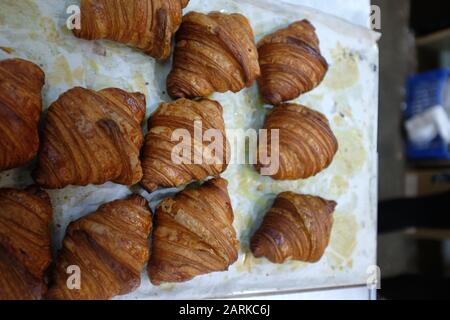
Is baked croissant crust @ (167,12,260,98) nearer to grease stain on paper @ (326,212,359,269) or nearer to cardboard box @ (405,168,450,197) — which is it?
grease stain on paper @ (326,212,359,269)

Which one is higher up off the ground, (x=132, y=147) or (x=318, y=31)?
(x=318, y=31)

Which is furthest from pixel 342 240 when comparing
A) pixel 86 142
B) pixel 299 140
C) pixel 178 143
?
pixel 86 142

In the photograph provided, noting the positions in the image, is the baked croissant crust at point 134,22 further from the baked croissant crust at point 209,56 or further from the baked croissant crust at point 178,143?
the baked croissant crust at point 178,143

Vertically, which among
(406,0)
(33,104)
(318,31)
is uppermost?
(406,0)

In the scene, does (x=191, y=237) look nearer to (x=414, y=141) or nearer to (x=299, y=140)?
(x=299, y=140)
